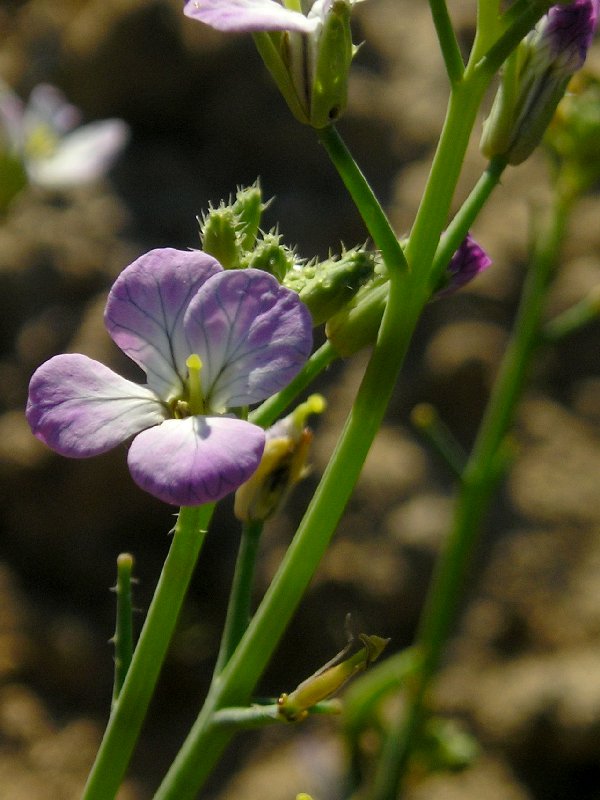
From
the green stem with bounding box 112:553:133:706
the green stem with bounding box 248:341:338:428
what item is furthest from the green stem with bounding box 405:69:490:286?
the green stem with bounding box 112:553:133:706

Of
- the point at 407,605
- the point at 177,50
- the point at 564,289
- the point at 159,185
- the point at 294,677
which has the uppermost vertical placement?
the point at 177,50

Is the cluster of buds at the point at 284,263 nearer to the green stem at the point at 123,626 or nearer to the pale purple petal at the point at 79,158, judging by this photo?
the green stem at the point at 123,626

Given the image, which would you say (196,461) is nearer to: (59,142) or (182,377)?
(182,377)

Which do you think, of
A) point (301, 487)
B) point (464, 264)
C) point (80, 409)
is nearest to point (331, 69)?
point (464, 264)

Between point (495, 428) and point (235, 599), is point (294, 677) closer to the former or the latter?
point (495, 428)

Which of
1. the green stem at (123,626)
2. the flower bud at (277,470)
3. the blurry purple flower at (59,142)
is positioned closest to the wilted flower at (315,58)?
the flower bud at (277,470)

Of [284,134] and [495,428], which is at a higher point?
[284,134]

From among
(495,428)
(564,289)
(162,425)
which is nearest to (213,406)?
(162,425)
